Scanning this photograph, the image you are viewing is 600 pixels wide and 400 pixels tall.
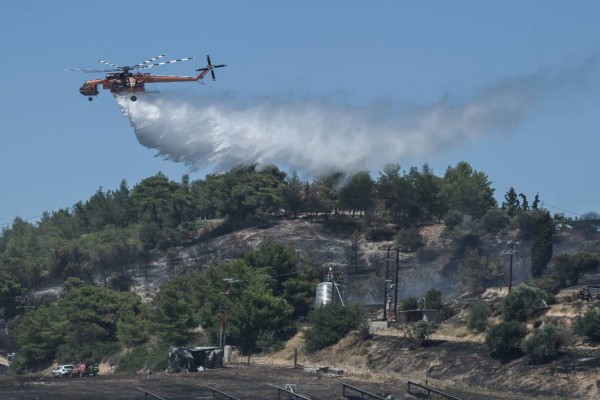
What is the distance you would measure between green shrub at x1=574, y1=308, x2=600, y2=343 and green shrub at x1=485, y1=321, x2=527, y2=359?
368 centimetres

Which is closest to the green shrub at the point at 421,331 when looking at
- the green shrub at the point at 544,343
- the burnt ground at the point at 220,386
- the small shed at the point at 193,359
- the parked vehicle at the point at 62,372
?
the burnt ground at the point at 220,386

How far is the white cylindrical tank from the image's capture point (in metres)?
105

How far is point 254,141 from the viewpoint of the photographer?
106 metres

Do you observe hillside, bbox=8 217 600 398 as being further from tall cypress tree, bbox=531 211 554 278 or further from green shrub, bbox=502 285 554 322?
tall cypress tree, bbox=531 211 554 278

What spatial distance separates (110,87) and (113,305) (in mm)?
34983

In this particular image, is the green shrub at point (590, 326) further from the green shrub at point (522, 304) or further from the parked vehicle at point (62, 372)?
the parked vehicle at point (62, 372)

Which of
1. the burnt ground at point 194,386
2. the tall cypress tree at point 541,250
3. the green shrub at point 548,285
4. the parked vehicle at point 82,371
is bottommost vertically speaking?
the burnt ground at point 194,386

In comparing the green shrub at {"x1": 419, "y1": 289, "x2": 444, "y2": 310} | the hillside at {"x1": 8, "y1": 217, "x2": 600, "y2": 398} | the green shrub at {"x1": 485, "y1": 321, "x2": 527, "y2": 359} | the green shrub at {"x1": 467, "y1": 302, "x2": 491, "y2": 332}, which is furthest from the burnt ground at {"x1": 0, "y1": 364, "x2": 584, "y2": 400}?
→ the green shrub at {"x1": 419, "y1": 289, "x2": 444, "y2": 310}

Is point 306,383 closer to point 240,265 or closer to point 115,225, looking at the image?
point 240,265

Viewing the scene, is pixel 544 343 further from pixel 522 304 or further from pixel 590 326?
pixel 522 304

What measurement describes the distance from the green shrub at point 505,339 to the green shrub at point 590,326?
368 cm

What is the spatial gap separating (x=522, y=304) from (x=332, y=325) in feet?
50.7

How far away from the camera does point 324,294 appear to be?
105m

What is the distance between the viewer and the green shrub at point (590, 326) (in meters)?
76.8
